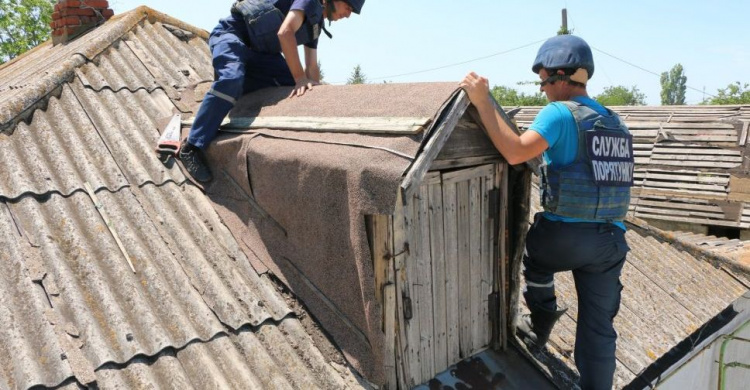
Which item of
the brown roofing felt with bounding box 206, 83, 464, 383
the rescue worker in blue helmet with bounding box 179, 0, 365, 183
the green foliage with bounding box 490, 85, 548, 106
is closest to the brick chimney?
the rescue worker in blue helmet with bounding box 179, 0, 365, 183

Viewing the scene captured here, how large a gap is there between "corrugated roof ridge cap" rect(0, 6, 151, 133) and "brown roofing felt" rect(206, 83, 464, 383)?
1275 millimetres

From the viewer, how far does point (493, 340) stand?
3.34 m

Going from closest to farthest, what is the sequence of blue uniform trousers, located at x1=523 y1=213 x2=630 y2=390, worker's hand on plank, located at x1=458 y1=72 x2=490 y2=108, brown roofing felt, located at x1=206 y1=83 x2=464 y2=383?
brown roofing felt, located at x1=206 y1=83 x2=464 y2=383 → worker's hand on plank, located at x1=458 y1=72 x2=490 y2=108 → blue uniform trousers, located at x1=523 y1=213 x2=630 y2=390

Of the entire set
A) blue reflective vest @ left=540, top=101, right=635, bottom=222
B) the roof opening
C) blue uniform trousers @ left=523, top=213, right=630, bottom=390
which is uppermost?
blue reflective vest @ left=540, top=101, right=635, bottom=222

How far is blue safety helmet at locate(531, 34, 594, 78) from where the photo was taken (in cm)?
298

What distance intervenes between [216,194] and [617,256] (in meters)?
2.37

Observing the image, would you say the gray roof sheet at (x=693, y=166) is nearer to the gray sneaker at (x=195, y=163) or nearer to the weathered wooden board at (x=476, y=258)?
the weathered wooden board at (x=476, y=258)

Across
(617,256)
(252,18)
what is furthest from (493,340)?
(252,18)

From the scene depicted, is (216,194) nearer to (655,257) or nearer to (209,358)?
(209,358)

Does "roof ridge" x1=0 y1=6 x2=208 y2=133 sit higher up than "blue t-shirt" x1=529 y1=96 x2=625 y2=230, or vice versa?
"roof ridge" x1=0 y1=6 x2=208 y2=133

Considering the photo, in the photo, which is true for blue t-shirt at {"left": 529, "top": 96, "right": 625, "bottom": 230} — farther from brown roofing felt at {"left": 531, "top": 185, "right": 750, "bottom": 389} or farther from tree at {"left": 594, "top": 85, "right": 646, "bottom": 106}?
tree at {"left": 594, "top": 85, "right": 646, "bottom": 106}

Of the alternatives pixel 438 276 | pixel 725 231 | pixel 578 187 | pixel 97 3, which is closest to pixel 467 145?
pixel 578 187

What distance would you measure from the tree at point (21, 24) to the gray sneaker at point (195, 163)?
24.7 meters

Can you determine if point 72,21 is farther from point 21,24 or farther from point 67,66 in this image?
point 21,24
